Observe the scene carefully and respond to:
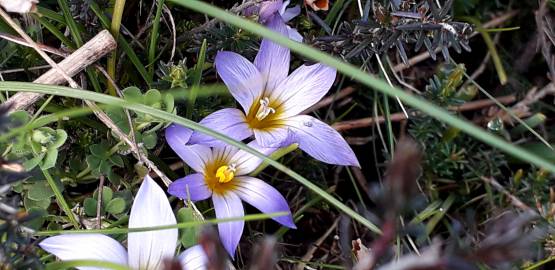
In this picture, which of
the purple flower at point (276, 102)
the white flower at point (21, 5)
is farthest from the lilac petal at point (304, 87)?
the white flower at point (21, 5)

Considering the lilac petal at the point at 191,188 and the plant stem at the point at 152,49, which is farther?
the plant stem at the point at 152,49

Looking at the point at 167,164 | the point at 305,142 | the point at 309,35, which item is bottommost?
the point at 167,164

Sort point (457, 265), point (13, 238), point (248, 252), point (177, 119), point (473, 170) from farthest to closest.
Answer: point (473, 170) → point (248, 252) → point (177, 119) → point (13, 238) → point (457, 265)

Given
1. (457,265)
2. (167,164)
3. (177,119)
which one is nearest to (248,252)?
(167,164)

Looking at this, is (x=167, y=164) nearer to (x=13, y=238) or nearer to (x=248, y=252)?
(x=248, y=252)

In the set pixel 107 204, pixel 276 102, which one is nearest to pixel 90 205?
pixel 107 204

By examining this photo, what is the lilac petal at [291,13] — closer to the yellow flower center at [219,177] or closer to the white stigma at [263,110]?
the white stigma at [263,110]
